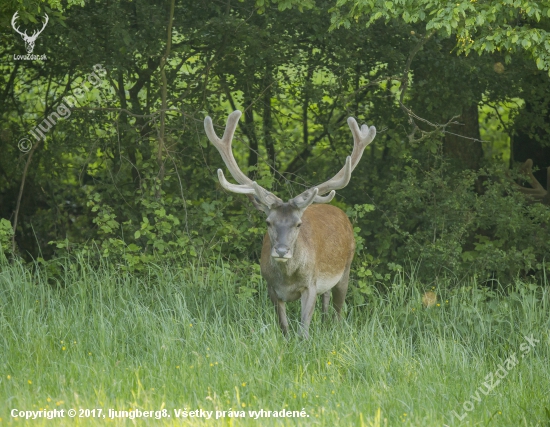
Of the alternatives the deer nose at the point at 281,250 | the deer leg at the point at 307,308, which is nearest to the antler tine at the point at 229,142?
the deer nose at the point at 281,250

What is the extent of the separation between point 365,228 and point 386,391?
5.15 metres

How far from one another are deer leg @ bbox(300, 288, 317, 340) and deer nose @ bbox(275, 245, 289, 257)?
0.70m

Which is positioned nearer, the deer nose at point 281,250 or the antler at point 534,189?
the deer nose at point 281,250

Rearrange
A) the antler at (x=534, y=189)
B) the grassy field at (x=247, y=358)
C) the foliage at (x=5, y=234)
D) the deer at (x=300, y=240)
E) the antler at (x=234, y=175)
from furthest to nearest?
the antler at (x=534, y=189) → the foliage at (x=5, y=234) → the antler at (x=234, y=175) → the deer at (x=300, y=240) → the grassy field at (x=247, y=358)

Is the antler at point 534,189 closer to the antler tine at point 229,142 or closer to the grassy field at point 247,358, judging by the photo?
the grassy field at point 247,358

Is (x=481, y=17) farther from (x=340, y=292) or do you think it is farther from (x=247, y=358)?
(x=247, y=358)

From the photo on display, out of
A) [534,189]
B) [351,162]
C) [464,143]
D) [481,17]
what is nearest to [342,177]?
[351,162]

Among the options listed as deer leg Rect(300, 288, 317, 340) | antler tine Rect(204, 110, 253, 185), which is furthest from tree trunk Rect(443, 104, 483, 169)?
deer leg Rect(300, 288, 317, 340)

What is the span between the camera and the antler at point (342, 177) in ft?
22.4

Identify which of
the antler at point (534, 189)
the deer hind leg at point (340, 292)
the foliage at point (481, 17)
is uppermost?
the foliage at point (481, 17)

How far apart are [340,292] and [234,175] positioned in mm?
1657

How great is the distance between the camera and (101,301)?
23.9ft

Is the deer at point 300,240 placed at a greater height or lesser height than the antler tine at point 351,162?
lesser

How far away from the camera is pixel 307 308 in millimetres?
7094
